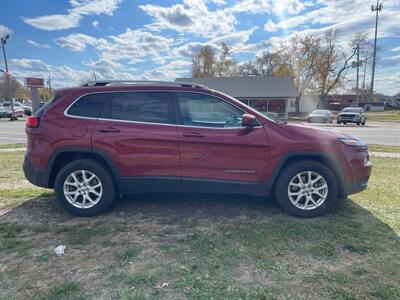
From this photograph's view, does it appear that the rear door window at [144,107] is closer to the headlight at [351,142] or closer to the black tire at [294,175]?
the black tire at [294,175]

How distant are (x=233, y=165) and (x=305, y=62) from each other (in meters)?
51.8

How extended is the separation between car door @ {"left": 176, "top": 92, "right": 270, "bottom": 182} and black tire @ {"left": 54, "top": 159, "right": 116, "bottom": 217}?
3.50ft

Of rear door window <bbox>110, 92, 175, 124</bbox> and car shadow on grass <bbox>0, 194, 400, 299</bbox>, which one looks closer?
car shadow on grass <bbox>0, 194, 400, 299</bbox>

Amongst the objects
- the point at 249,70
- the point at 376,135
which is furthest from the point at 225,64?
the point at 376,135

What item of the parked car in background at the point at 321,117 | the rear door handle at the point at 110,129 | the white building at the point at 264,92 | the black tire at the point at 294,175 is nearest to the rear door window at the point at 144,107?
the rear door handle at the point at 110,129

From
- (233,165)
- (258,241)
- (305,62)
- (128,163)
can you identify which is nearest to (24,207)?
(128,163)

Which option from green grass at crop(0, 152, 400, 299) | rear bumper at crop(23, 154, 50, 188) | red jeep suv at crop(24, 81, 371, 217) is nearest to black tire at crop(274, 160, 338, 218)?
red jeep suv at crop(24, 81, 371, 217)

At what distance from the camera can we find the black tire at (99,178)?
4.11 meters

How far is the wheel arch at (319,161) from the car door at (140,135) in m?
1.37

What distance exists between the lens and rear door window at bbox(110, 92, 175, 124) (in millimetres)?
4102

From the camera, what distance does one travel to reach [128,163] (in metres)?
4.10

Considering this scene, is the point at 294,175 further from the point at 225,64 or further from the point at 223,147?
the point at 225,64

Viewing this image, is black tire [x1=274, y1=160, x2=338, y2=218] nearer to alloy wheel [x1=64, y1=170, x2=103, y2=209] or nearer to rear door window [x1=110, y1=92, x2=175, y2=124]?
rear door window [x1=110, y1=92, x2=175, y2=124]

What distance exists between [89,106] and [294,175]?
3.00 meters
